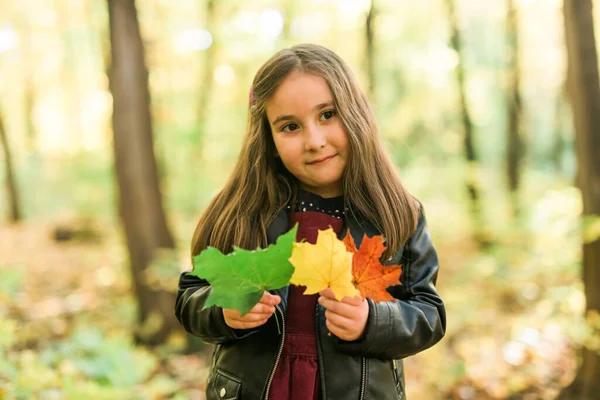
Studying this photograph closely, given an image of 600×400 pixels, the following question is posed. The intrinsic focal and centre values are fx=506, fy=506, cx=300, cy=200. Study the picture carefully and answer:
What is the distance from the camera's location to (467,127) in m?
10.9

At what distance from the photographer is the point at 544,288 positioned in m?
6.50

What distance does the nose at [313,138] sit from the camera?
1.47 m

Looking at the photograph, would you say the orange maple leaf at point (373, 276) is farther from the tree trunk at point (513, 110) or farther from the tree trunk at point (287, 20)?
the tree trunk at point (513, 110)

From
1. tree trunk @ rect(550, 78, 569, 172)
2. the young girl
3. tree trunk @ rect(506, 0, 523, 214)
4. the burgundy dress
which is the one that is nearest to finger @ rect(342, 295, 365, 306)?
the young girl

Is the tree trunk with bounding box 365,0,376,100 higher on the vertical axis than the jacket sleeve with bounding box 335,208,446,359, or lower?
higher

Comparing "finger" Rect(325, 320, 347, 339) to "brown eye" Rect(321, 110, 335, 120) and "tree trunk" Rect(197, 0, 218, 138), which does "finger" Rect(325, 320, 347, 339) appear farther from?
"tree trunk" Rect(197, 0, 218, 138)

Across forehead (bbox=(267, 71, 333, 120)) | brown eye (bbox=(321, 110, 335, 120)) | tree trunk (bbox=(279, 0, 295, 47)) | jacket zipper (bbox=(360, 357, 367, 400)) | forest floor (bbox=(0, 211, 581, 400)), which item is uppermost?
tree trunk (bbox=(279, 0, 295, 47))

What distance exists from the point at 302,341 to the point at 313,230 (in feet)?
1.12

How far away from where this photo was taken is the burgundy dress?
1.48m

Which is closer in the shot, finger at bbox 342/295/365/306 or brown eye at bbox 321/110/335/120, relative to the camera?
finger at bbox 342/295/365/306

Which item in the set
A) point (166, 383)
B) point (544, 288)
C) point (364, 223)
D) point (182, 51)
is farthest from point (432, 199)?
point (364, 223)

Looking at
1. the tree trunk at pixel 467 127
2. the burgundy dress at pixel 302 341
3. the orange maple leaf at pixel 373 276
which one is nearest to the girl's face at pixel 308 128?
the burgundy dress at pixel 302 341

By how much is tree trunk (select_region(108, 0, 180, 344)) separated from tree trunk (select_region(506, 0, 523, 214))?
324 inches

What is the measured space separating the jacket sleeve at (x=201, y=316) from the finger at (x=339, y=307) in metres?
0.36
